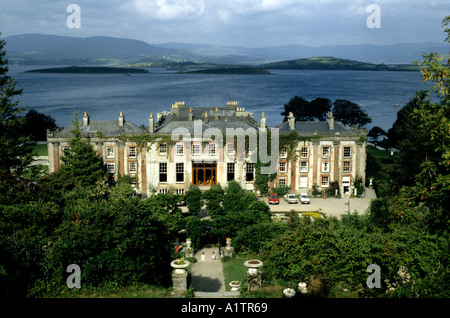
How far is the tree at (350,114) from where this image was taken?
8344 centimetres

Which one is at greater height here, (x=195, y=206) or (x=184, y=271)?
(x=184, y=271)

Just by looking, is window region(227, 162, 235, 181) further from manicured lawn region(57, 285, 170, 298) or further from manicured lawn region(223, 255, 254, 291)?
manicured lawn region(57, 285, 170, 298)

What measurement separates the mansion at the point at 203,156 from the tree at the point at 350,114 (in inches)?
1585

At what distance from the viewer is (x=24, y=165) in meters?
40.0

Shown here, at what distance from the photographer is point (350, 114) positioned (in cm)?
8419

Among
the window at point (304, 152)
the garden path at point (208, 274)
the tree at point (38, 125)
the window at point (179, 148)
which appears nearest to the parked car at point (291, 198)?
the window at point (304, 152)

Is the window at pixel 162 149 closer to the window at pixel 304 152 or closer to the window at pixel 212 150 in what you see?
the window at pixel 212 150

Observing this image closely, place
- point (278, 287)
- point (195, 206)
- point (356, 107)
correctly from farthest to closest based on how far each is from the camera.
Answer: point (356, 107), point (195, 206), point (278, 287)

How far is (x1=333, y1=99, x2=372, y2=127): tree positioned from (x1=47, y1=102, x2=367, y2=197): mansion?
40.3 meters

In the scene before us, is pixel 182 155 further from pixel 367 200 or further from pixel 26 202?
pixel 26 202

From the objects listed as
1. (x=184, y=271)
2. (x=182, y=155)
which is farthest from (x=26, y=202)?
(x=182, y=155)

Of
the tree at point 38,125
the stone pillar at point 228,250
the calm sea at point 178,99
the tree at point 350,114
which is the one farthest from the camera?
the calm sea at point 178,99

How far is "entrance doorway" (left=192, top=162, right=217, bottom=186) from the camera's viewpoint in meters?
43.6
